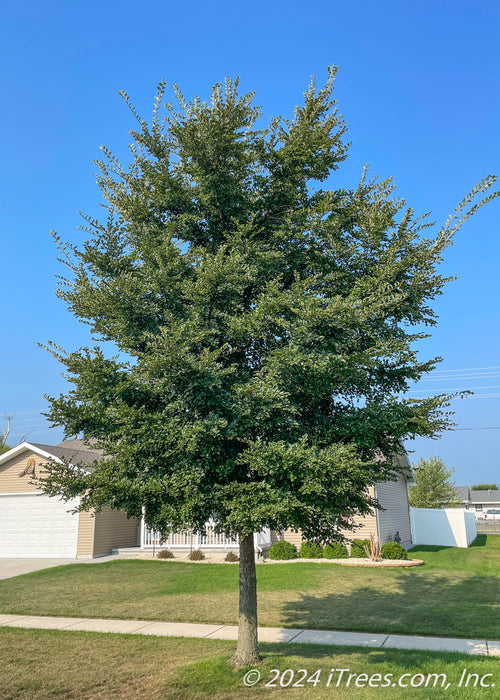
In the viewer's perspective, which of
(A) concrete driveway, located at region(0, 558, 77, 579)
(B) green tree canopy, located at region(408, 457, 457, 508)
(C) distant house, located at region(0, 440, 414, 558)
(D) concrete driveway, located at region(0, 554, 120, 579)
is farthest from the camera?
(B) green tree canopy, located at region(408, 457, 457, 508)

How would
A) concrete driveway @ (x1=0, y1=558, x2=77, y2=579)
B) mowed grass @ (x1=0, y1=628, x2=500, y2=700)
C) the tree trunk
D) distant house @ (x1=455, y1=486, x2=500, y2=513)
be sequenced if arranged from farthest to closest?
1. distant house @ (x1=455, y1=486, x2=500, y2=513)
2. concrete driveway @ (x1=0, y1=558, x2=77, y2=579)
3. the tree trunk
4. mowed grass @ (x1=0, y1=628, x2=500, y2=700)

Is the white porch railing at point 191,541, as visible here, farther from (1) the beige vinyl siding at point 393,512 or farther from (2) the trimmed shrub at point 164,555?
(1) the beige vinyl siding at point 393,512

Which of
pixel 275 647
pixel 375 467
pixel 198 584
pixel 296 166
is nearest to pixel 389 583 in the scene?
pixel 198 584

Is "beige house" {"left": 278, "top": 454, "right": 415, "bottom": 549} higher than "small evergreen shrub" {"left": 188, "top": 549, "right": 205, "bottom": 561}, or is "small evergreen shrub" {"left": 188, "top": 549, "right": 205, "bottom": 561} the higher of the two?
"beige house" {"left": 278, "top": 454, "right": 415, "bottom": 549}

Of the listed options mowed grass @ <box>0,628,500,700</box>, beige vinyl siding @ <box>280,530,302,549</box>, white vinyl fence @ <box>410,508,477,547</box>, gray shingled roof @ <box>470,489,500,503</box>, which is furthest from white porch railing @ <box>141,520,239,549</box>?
gray shingled roof @ <box>470,489,500,503</box>

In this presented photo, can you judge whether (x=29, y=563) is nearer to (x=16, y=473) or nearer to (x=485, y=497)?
(x=16, y=473)

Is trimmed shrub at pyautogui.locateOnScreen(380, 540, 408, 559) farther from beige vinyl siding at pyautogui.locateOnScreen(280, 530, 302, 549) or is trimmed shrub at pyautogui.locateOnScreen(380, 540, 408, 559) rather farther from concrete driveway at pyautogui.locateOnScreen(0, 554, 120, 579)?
concrete driveway at pyautogui.locateOnScreen(0, 554, 120, 579)

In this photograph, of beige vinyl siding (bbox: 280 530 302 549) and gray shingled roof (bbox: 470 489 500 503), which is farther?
gray shingled roof (bbox: 470 489 500 503)

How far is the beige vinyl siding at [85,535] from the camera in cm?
2214

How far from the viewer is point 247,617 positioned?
324 inches

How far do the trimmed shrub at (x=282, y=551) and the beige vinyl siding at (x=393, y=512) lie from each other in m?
4.17

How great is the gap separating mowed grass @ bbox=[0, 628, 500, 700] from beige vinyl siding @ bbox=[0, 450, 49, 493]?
1530cm

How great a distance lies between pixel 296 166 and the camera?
8.80 meters

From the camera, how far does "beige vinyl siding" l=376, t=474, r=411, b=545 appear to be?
23.1 metres
